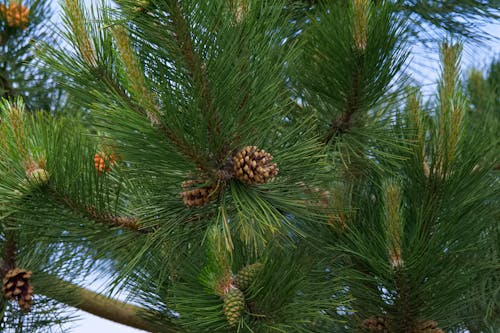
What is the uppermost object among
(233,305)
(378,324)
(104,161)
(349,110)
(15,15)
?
(15,15)

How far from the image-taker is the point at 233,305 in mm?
1365

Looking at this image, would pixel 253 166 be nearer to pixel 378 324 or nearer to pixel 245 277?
pixel 245 277

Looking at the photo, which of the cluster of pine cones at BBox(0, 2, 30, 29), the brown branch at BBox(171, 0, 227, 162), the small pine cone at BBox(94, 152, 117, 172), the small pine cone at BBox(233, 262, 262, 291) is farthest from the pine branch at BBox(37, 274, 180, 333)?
the cluster of pine cones at BBox(0, 2, 30, 29)

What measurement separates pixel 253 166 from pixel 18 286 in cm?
78

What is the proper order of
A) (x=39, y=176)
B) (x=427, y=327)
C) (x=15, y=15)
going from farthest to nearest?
(x=15, y=15) → (x=427, y=327) → (x=39, y=176)

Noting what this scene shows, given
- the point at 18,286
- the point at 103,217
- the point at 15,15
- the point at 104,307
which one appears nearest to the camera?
the point at 103,217

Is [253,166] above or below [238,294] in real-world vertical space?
above

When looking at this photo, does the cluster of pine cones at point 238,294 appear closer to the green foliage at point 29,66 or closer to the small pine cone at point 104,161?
the small pine cone at point 104,161

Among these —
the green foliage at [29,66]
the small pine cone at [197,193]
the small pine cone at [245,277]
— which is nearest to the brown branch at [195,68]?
the small pine cone at [197,193]

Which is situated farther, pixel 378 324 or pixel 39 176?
pixel 378 324

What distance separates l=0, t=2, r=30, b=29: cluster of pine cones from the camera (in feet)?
8.68

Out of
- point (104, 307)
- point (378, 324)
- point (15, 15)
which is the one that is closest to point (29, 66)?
point (15, 15)

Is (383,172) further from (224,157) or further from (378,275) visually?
(224,157)

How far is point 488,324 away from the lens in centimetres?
189
